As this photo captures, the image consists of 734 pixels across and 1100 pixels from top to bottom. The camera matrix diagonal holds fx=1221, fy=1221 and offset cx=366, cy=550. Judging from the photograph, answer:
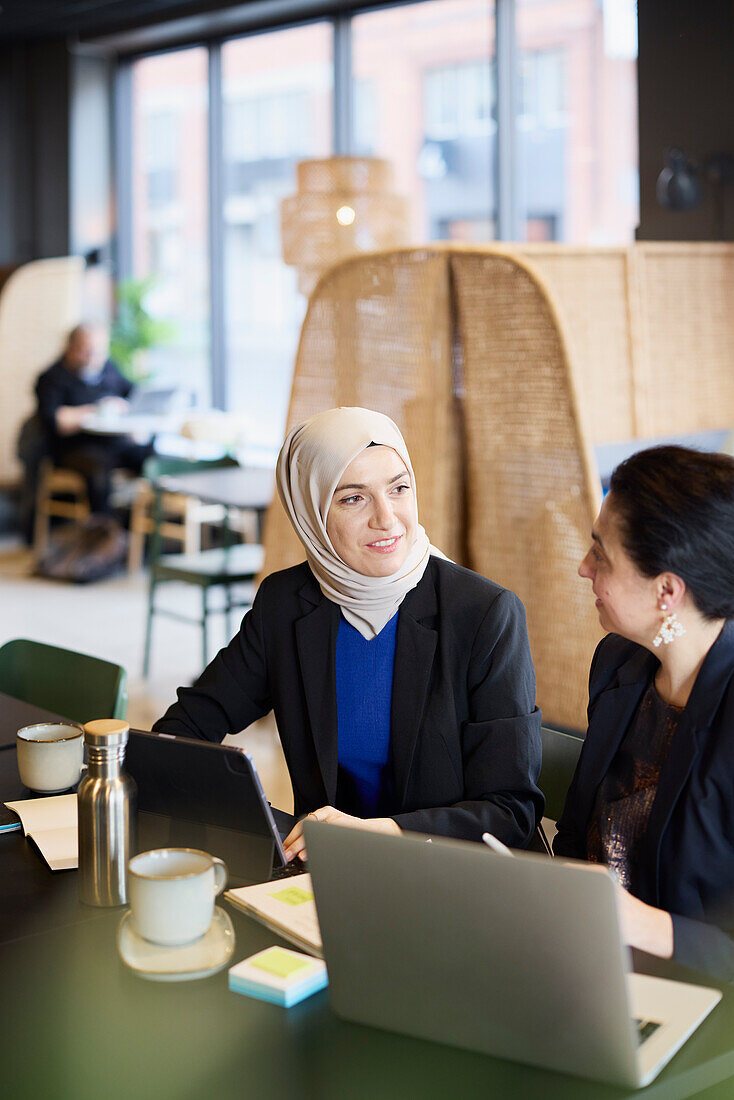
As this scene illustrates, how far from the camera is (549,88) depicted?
5.97 meters

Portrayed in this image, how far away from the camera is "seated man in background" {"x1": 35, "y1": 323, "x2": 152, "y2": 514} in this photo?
748cm

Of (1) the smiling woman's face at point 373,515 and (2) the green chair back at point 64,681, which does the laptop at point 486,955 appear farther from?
(2) the green chair back at point 64,681

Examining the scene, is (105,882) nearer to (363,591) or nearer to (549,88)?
(363,591)

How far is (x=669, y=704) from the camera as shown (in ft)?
5.23

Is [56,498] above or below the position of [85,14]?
below

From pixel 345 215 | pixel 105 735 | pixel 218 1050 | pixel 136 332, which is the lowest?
pixel 218 1050

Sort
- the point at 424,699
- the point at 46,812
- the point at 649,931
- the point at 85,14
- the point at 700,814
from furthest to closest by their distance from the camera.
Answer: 1. the point at 85,14
2. the point at 424,699
3. the point at 46,812
4. the point at 700,814
5. the point at 649,931

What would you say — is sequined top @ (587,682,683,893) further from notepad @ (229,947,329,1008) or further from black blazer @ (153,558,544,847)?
notepad @ (229,947,329,1008)

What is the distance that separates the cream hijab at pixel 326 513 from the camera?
6.16ft

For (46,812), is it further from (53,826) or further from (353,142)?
(353,142)

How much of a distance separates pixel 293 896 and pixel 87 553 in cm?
604

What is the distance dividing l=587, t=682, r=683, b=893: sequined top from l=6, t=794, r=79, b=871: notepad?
0.67m

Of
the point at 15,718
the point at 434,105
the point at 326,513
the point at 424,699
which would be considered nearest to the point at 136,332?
the point at 434,105

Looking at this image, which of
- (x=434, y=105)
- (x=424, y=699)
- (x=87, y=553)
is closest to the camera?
(x=424, y=699)
